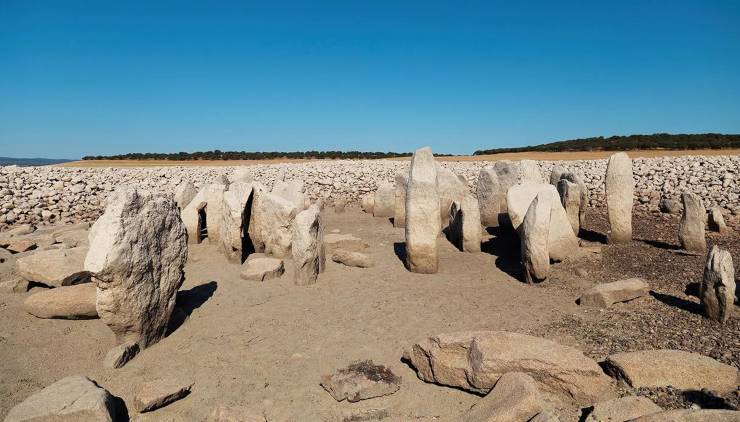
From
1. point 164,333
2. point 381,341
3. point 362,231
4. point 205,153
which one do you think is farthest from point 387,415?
point 205,153

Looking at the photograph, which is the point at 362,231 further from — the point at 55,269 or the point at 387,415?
the point at 387,415

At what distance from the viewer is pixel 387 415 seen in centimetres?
407

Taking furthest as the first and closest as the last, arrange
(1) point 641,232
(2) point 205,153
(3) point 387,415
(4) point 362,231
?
(2) point 205,153, (4) point 362,231, (1) point 641,232, (3) point 387,415

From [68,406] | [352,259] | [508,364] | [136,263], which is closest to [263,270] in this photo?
[352,259]

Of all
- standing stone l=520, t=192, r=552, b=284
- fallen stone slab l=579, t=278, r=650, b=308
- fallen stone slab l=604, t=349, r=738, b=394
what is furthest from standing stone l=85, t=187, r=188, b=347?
fallen stone slab l=579, t=278, r=650, b=308

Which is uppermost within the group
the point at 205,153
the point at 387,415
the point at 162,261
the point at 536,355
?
the point at 205,153

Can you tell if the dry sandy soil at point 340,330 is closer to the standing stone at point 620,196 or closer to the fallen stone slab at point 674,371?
the fallen stone slab at point 674,371

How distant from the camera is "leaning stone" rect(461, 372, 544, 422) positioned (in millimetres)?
3600

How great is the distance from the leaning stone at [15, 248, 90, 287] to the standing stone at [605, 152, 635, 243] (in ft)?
34.2

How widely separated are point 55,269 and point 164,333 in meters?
2.92

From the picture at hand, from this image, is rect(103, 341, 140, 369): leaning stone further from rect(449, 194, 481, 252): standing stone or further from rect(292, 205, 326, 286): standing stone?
rect(449, 194, 481, 252): standing stone

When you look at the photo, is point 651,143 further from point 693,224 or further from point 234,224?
point 234,224

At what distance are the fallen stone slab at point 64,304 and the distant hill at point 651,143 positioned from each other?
38323mm

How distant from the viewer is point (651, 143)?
3700cm
